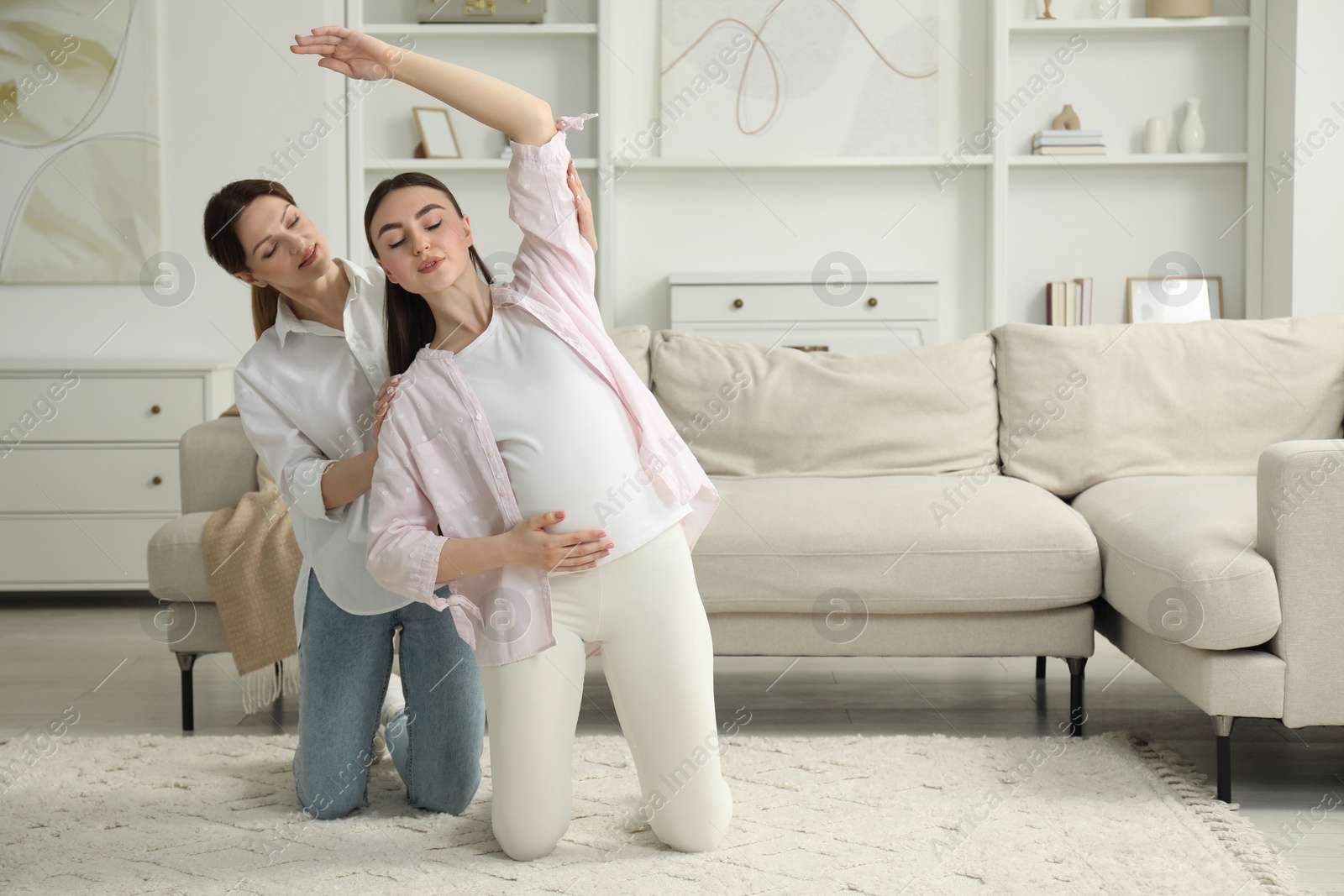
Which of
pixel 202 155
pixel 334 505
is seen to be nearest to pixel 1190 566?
pixel 334 505

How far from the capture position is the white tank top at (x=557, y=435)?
152 cm

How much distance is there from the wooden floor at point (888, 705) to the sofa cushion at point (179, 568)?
296 millimetres

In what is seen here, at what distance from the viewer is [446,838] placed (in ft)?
5.78

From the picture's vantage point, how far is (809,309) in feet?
13.8

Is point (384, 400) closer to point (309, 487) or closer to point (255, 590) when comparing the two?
point (309, 487)

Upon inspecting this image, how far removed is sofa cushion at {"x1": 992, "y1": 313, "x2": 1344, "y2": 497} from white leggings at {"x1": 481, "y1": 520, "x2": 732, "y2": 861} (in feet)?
4.54

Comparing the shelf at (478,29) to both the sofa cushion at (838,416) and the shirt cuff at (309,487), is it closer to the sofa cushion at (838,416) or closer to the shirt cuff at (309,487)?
the sofa cushion at (838,416)

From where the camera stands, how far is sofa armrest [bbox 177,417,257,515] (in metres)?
2.53

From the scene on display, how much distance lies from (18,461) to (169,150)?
1237 mm

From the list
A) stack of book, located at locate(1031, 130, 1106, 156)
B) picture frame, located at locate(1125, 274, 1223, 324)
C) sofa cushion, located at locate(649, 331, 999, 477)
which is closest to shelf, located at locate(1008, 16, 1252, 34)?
stack of book, located at locate(1031, 130, 1106, 156)

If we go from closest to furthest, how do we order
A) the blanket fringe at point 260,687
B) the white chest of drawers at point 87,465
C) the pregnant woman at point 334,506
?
1. the pregnant woman at point 334,506
2. the blanket fringe at point 260,687
3. the white chest of drawers at point 87,465

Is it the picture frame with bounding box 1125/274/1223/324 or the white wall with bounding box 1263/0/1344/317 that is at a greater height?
the white wall with bounding box 1263/0/1344/317

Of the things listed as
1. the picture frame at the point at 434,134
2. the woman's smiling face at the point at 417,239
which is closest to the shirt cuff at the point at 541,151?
the woman's smiling face at the point at 417,239

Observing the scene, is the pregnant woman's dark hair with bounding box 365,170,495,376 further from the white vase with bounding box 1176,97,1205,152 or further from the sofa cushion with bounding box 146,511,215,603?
the white vase with bounding box 1176,97,1205,152
